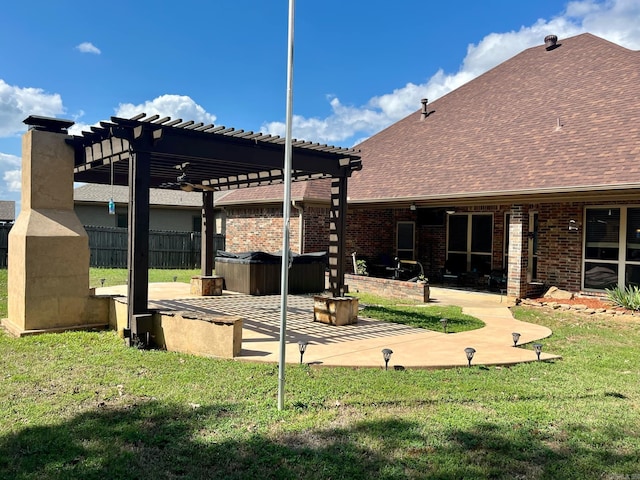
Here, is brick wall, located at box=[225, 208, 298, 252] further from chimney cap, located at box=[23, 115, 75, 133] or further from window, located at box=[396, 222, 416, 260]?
chimney cap, located at box=[23, 115, 75, 133]

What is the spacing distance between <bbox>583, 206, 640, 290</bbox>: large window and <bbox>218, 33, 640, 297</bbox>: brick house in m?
0.02

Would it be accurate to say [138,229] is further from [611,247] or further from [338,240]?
[611,247]

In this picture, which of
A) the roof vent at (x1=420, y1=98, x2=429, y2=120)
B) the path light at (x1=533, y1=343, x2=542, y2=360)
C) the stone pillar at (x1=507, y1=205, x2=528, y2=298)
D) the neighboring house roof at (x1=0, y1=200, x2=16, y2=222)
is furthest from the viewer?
the neighboring house roof at (x1=0, y1=200, x2=16, y2=222)

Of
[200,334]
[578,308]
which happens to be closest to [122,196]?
[200,334]

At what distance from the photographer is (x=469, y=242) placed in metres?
14.5

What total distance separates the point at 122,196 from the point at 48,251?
17241 mm

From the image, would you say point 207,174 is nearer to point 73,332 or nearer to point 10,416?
point 73,332

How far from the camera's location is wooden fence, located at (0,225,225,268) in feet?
63.3

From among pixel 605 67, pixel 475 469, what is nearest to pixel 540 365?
pixel 475 469

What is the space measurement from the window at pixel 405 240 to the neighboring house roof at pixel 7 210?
963 inches

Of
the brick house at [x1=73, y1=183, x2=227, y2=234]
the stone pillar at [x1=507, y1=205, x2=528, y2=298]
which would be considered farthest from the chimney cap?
the brick house at [x1=73, y1=183, x2=227, y2=234]

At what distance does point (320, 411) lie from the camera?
13.8ft

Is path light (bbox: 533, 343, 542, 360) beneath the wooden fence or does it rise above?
beneath

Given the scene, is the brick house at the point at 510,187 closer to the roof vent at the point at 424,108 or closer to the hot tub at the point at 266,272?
the roof vent at the point at 424,108
